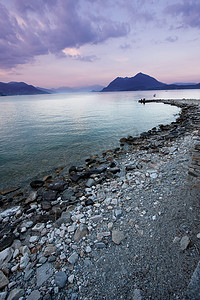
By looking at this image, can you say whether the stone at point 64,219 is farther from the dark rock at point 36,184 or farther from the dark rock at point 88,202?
the dark rock at point 36,184

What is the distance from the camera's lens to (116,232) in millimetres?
4180

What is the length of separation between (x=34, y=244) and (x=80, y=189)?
11.1ft

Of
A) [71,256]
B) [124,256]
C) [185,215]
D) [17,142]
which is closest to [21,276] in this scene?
[71,256]

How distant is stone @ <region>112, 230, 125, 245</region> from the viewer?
3894 millimetres

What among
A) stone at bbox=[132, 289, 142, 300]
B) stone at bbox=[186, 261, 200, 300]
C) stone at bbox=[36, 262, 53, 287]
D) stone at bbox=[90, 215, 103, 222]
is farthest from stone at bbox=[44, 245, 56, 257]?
stone at bbox=[186, 261, 200, 300]

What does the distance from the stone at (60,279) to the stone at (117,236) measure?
1.54 metres

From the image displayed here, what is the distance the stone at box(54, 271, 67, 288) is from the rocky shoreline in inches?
0.7

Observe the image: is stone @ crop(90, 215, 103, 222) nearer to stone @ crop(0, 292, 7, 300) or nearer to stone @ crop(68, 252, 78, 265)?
stone @ crop(68, 252, 78, 265)

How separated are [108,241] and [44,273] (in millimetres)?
1824

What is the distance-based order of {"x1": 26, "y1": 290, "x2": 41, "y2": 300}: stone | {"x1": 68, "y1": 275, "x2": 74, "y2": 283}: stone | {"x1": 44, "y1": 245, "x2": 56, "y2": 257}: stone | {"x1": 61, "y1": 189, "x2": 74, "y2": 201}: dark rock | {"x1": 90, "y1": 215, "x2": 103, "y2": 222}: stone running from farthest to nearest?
{"x1": 61, "y1": 189, "x2": 74, "y2": 201}: dark rock
{"x1": 90, "y1": 215, "x2": 103, "y2": 222}: stone
{"x1": 44, "y1": 245, "x2": 56, "y2": 257}: stone
{"x1": 68, "y1": 275, "x2": 74, "y2": 283}: stone
{"x1": 26, "y1": 290, "x2": 41, "y2": 300}: stone

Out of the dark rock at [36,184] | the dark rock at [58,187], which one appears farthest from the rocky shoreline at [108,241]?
the dark rock at [36,184]

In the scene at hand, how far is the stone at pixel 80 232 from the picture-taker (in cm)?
417

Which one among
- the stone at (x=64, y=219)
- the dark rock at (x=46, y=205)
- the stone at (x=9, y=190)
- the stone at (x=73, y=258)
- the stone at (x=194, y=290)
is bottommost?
the stone at (x=9, y=190)

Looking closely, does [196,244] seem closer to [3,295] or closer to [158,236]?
[158,236]
